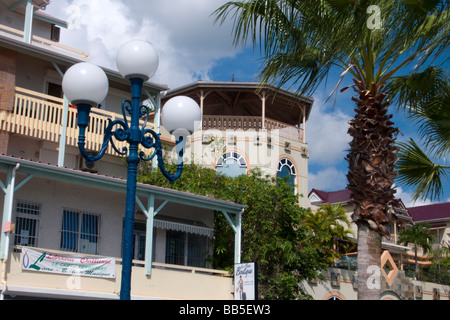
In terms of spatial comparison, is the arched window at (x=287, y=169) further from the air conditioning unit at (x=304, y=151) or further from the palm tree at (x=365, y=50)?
the palm tree at (x=365, y=50)

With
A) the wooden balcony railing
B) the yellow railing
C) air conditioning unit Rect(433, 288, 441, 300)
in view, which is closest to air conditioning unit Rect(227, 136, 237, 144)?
the wooden balcony railing

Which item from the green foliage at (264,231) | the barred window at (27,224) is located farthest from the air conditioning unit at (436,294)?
the barred window at (27,224)

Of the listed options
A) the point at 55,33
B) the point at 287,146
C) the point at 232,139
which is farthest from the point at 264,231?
the point at 55,33

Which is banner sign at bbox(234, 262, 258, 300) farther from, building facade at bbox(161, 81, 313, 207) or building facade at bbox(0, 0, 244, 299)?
building facade at bbox(161, 81, 313, 207)

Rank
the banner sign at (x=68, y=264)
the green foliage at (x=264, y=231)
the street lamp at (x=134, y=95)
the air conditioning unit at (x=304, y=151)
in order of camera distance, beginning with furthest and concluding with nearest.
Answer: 1. the air conditioning unit at (x=304, y=151)
2. the green foliage at (x=264, y=231)
3. the banner sign at (x=68, y=264)
4. the street lamp at (x=134, y=95)

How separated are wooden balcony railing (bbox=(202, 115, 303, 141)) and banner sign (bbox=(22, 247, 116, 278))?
14186 mm

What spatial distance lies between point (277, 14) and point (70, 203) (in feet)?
28.1

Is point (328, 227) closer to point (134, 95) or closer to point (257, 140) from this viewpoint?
point (257, 140)

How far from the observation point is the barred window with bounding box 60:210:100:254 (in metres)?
16.7

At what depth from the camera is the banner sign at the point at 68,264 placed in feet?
47.4

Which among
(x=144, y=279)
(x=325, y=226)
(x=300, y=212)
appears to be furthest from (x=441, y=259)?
(x=144, y=279)

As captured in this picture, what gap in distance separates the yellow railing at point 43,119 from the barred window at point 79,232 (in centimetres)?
272

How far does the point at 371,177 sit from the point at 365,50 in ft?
7.17
